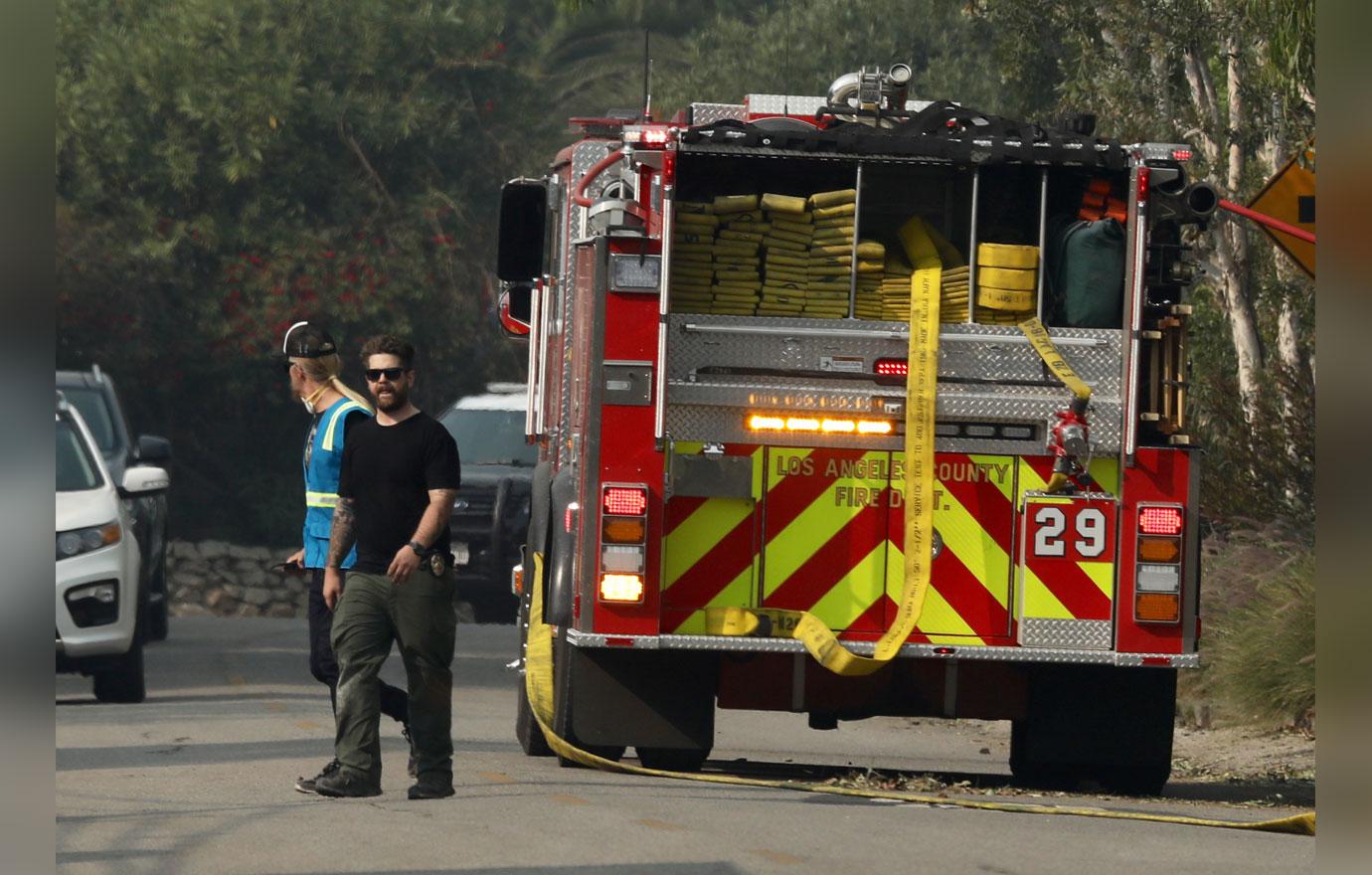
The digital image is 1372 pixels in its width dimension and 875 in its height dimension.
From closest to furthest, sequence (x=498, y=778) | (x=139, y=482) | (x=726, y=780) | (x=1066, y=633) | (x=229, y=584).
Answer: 1. (x=1066, y=633)
2. (x=498, y=778)
3. (x=726, y=780)
4. (x=139, y=482)
5. (x=229, y=584)

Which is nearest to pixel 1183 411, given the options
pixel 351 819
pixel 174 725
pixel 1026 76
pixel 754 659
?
pixel 754 659

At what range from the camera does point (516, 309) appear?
12.7 m

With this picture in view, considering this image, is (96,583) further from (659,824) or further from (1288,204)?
(1288,204)

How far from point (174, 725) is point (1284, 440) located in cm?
810

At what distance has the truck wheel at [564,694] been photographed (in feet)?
31.3

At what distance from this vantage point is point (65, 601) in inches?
523

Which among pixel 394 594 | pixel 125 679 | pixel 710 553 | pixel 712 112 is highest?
pixel 712 112

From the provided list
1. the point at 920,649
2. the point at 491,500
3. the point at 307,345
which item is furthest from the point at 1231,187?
the point at 307,345

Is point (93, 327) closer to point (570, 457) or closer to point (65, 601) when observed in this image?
point (65, 601)

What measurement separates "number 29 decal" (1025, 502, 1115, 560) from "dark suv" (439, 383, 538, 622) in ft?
36.3

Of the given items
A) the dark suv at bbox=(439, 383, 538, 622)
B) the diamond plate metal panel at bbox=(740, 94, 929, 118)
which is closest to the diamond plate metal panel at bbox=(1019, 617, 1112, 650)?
the diamond plate metal panel at bbox=(740, 94, 929, 118)

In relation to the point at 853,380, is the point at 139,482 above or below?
below

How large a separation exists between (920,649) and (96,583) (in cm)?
625

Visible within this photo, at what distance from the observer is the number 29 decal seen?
9195mm
